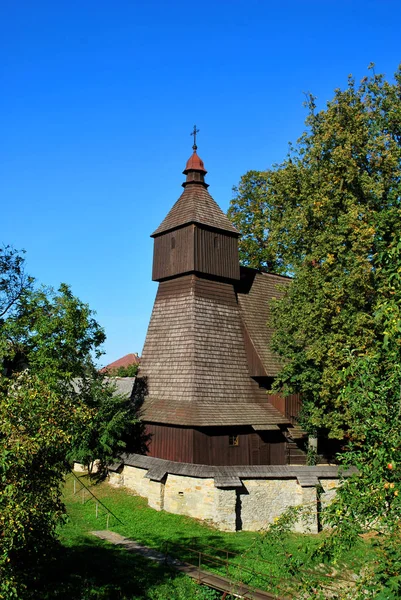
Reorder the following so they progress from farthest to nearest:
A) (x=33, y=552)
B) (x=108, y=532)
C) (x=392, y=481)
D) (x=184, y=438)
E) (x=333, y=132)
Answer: (x=333, y=132) < (x=184, y=438) < (x=108, y=532) < (x=33, y=552) < (x=392, y=481)

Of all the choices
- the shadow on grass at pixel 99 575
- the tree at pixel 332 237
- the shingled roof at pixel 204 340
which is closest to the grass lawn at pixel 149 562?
the shadow on grass at pixel 99 575

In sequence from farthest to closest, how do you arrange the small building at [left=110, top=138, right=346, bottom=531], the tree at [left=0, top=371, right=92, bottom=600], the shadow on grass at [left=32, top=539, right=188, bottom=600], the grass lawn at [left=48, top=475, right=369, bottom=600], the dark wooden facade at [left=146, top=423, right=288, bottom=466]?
the dark wooden facade at [left=146, top=423, right=288, bottom=466], the small building at [left=110, top=138, right=346, bottom=531], the shadow on grass at [left=32, top=539, right=188, bottom=600], the grass lawn at [left=48, top=475, right=369, bottom=600], the tree at [left=0, top=371, right=92, bottom=600]

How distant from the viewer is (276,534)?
740 centimetres

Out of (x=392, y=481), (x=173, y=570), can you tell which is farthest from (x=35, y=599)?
(x=392, y=481)

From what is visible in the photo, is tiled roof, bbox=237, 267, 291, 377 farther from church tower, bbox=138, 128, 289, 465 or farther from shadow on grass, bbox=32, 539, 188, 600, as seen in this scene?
shadow on grass, bbox=32, 539, 188, 600

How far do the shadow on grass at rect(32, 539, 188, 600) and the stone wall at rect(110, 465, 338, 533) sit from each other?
15.1 ft

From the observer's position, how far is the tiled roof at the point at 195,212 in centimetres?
2312

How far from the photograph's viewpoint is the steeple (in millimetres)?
22703

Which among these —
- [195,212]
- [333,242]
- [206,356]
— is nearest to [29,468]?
[206,356]

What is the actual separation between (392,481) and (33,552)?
20.6 feet

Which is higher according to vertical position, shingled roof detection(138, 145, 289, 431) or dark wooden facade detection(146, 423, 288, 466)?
shingled roof detection(138, 145, 289, 431)

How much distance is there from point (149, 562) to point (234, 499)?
543 centimetres

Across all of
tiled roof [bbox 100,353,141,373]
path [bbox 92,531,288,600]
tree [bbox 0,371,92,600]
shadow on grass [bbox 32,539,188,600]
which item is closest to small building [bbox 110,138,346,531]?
path [bbox 92,531,288,600]

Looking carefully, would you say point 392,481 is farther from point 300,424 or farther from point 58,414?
point 300,424
